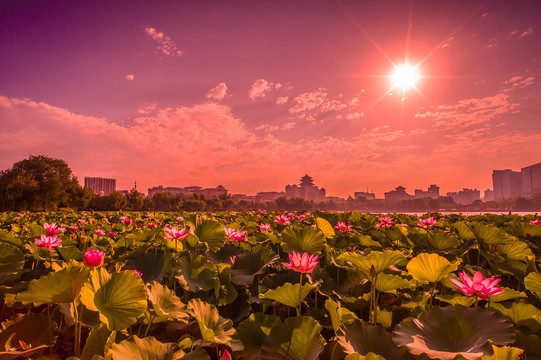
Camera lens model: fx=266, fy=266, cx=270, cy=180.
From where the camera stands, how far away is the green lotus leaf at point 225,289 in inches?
Answer: 63.4

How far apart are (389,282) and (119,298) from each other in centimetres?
135

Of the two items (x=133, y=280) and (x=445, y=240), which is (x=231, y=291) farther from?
(x=445, y=240)

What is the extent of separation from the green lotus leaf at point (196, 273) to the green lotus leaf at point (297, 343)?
61 centimetres

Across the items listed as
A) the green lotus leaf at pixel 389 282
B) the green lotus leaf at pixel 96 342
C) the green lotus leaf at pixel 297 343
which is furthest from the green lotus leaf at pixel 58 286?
the green lotus leaf at pixel 389 282

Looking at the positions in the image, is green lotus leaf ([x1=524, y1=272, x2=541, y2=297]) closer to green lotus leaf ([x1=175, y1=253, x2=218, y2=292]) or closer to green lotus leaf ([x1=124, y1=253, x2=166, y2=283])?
green lotus leaf ([x1=175, y1=253, x2=218, y2=292])

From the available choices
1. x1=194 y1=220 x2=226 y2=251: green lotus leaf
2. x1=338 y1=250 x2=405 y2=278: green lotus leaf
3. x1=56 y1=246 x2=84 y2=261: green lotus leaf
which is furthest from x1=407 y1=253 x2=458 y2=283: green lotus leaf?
x1=56 y1=246 x2=84 y2=261: green lotus leaf

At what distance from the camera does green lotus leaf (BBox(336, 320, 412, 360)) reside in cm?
104

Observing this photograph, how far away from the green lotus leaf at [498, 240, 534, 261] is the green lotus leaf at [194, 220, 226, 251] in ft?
8.14

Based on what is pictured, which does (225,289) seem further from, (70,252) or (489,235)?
(489,235)

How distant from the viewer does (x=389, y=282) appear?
1496mm

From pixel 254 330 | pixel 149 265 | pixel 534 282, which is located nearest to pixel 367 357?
pixel 254 330

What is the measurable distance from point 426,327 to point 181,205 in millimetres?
96220

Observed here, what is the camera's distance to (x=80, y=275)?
3.19ft

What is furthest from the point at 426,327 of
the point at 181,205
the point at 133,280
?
the point at 181,205
